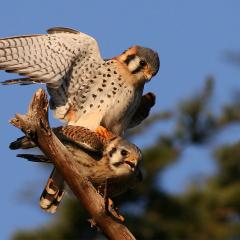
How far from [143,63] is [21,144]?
6.00ft

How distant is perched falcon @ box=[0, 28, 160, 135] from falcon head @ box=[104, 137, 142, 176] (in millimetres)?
657

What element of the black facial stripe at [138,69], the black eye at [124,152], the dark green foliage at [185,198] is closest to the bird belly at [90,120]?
the black facial stripe at [138,69]

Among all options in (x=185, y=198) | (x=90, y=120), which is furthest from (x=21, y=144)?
(x=185, y=198)

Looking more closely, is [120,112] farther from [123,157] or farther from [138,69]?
[123,157]

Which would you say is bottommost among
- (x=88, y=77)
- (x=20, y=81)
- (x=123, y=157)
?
(x=123, y=157)

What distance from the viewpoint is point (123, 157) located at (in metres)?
8.03

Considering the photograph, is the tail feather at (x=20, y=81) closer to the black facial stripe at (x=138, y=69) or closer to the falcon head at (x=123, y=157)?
the falcon head at (x=123, y=157)

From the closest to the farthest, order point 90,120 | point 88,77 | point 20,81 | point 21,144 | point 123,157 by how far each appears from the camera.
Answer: point 21,144, point 123,157, point 20,81, point 90,120, point 88,77

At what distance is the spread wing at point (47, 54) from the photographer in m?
8.30

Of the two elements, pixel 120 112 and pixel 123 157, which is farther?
pixel 120 112

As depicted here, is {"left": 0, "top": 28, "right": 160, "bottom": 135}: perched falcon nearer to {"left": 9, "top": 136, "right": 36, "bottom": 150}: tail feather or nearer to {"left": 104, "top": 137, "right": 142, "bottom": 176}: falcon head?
{"left": 104, "top": 137, "right": 142, "bottom": 176}: falcon head

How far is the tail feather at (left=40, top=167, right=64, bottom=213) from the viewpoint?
27.4 ft

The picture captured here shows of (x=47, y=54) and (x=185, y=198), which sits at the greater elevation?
(x=47, y=54)

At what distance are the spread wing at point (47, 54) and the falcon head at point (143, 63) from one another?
29cm
